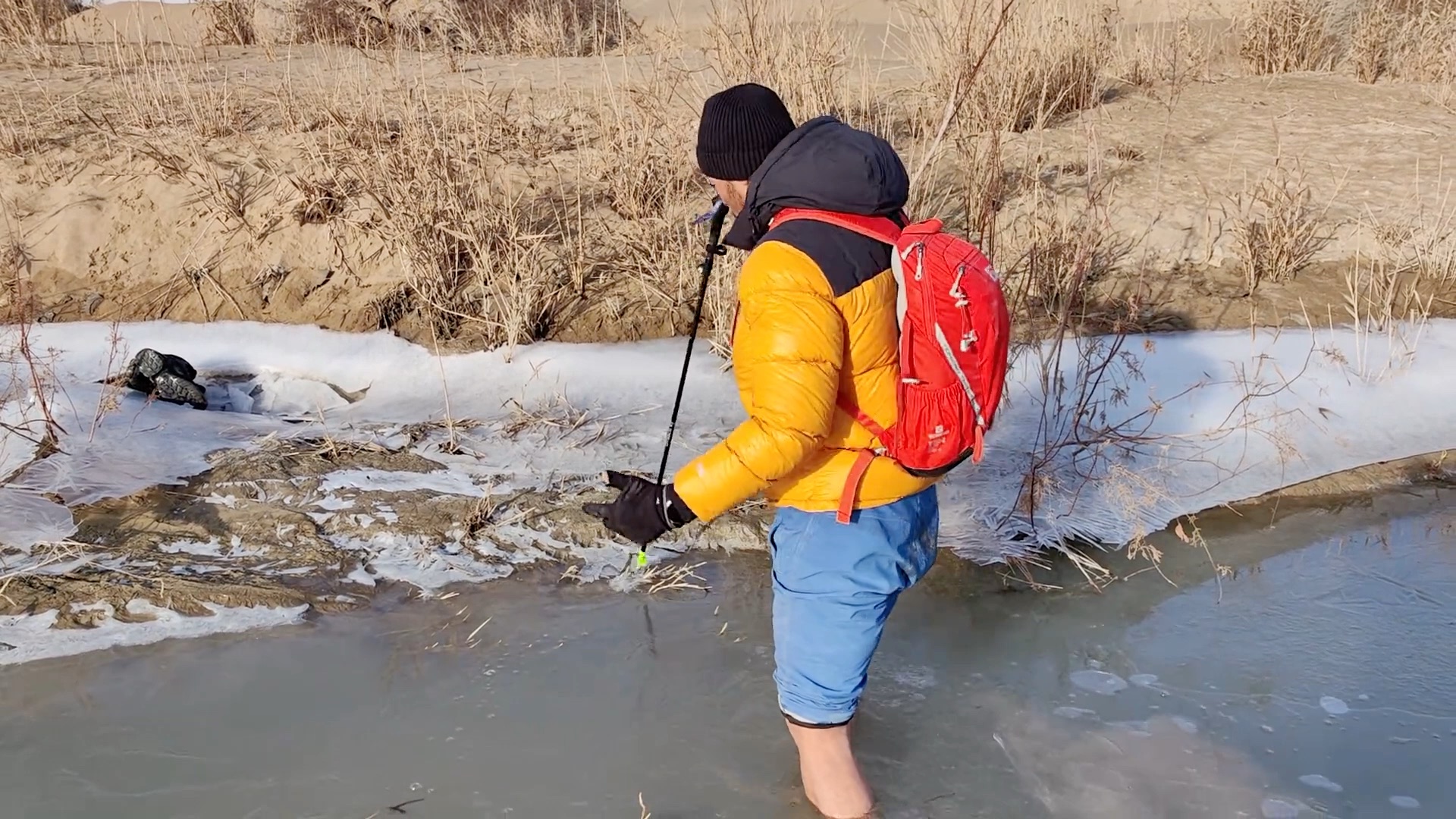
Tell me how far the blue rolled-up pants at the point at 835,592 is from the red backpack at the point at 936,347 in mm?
95

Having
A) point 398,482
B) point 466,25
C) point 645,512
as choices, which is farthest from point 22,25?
point 645,512

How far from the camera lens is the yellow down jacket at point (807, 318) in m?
2.14

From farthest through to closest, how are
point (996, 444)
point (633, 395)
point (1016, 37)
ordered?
1. point (1016, 37)
2. point (633, 395)
3. point (996, 444)

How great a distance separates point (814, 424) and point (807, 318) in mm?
197

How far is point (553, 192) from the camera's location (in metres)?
6.29

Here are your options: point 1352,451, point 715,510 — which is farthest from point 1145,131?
point 715,510

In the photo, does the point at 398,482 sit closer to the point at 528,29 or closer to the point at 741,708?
the point at 741,708

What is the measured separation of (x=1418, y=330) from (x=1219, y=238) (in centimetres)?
114

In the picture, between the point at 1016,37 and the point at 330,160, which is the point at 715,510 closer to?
the point at 330,160

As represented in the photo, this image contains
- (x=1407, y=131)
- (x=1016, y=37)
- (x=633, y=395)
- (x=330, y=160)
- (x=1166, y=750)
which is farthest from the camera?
(x=1407, y=131)

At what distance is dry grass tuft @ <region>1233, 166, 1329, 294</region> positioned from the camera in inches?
230

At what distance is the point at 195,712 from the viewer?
3166mm

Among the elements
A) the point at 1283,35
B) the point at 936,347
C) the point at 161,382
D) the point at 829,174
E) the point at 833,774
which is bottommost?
the point at 833,774

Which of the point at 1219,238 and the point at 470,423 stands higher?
the point at 1219,238
